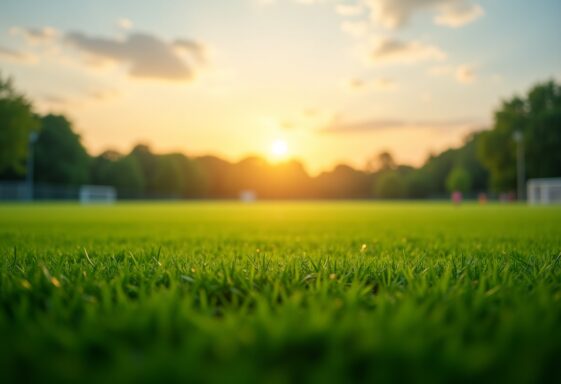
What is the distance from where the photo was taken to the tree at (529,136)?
45.3m

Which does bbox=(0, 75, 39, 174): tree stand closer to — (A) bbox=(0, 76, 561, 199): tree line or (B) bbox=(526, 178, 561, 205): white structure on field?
(A) bbox=(0, 76, 561, 199): tree line

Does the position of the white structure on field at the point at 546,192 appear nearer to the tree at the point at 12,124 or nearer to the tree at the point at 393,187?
the tree at the point at 393,187

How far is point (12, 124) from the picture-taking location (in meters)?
25.2

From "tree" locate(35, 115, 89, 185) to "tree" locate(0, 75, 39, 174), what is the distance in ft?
85.0

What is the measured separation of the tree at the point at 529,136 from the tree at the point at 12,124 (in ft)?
163

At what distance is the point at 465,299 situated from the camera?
1247 millimetres

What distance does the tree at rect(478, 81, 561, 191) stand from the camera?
149ft

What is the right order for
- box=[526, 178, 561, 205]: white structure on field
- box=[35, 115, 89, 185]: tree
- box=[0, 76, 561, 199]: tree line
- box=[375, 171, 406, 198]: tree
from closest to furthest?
box=[526, 178, 561, 205]: white structure on field → box=[0, 76, 561, 199]: tree line → box=[35, 115, 89, 185]: tree → box=[375, 171, 406, 198]: tree

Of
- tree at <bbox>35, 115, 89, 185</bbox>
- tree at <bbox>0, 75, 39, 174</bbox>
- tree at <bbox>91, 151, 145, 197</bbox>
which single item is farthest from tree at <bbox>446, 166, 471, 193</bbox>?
tree at <bbox>0, 75, 39, 174</bbox>

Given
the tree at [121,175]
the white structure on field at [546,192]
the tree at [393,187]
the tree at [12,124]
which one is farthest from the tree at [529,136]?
the tree at [121,175]

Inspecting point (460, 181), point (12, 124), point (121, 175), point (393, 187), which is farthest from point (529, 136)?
point (121, 175)

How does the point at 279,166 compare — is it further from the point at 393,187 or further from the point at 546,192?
the point at 546,192

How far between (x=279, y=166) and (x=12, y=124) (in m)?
66.3

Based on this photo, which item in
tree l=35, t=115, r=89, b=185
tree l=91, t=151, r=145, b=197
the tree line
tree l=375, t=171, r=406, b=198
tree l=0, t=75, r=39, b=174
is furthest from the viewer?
tree l=375, t=171, r=406, b=198
